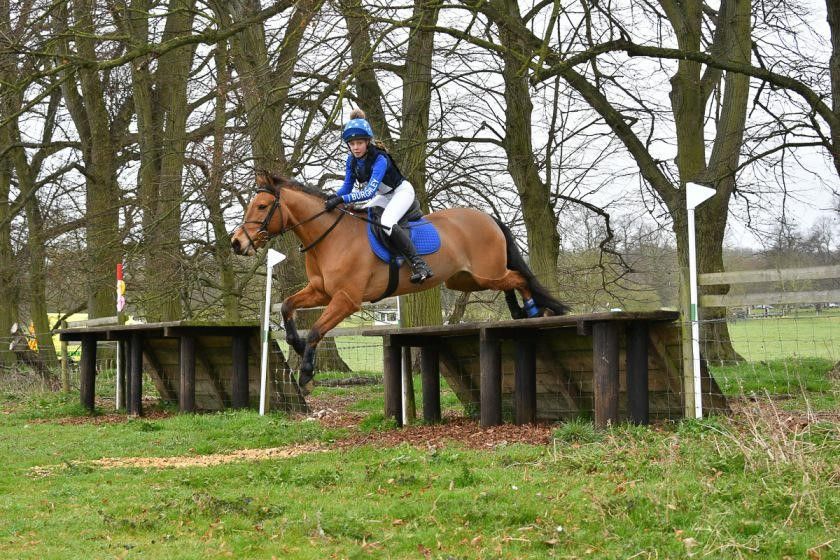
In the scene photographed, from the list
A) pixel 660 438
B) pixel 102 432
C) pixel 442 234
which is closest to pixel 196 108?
pixel 102 432

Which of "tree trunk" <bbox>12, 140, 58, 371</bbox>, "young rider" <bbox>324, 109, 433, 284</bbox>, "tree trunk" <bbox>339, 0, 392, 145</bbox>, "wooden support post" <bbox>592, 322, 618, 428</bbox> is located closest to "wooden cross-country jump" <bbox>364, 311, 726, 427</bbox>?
"wooden support post" <bbox>592, 322, 618, 428</bbox>

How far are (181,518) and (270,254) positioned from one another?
648 cm

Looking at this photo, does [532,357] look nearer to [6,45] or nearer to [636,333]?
[636,333]

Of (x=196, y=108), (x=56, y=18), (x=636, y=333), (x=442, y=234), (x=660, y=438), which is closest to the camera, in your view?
(x=660, y=438)

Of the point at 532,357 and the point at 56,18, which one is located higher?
the point at 56,18

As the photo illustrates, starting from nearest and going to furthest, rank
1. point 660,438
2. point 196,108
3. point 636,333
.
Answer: point 660,438 < point 636,333 < point 196,108

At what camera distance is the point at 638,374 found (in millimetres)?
8484

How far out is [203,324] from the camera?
39.1 feet

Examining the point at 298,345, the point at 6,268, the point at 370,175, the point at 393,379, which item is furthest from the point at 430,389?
the point at 6,268

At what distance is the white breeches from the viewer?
8969mm

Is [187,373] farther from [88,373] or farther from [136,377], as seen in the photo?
[88,373]

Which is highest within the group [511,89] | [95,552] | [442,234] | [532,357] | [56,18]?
[56,18]

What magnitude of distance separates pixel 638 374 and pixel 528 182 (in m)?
6.84

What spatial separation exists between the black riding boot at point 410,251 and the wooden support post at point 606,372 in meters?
1.70
